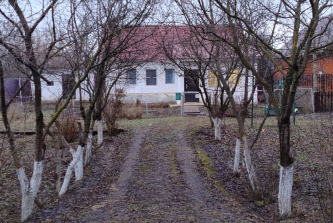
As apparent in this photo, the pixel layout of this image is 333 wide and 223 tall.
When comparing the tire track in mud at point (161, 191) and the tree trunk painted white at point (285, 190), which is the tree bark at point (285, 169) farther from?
the tire track in mud at point (161, 191)

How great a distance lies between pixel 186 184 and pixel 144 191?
99cm

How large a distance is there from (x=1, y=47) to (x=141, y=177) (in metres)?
4.33

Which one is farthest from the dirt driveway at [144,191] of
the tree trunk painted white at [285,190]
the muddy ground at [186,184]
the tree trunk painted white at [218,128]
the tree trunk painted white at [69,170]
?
the tree trunk painted white at [218,128]

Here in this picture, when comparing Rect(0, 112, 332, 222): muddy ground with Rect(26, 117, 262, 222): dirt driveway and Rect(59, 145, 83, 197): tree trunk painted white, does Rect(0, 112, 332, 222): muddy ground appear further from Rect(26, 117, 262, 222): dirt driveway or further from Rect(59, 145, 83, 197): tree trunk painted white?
Rect(59, 145, 83, 197): tree trunk painted white

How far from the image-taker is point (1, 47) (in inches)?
189

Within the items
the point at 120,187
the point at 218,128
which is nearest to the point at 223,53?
the point at 218,128

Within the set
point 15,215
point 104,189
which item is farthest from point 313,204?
point 15,215

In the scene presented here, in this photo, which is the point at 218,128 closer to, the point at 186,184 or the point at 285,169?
the point at 186,184

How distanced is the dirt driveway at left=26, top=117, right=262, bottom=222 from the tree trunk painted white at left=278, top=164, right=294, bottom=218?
0.46 m

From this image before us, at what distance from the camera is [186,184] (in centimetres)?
734

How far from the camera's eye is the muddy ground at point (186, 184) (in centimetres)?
543

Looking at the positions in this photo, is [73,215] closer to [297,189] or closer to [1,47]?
[1,47]

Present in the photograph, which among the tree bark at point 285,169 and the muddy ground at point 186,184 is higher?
the tree bark at point 285,169

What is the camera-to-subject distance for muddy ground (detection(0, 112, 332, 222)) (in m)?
5.43
